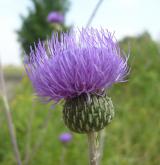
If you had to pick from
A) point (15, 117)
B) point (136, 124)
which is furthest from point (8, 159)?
point (136, 124)

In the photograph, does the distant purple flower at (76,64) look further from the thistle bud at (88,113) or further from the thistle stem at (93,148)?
the thistle stem at (93,148)

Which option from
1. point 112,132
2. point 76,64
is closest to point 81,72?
point 76,64

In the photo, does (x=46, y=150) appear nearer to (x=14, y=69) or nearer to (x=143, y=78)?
(x=143, y=78)

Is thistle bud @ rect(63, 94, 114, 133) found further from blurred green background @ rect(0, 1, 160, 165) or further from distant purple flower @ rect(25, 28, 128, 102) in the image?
blurred green background @ rect(0, 1, 160, 165)

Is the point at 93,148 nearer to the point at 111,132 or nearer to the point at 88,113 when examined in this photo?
the point at 88,113

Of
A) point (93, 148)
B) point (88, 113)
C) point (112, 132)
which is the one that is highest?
point (112, 132)

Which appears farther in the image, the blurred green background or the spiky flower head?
the blurred green background

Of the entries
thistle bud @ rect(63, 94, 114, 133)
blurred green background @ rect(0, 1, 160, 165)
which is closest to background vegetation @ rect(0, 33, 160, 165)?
blurred green background @ rect(0, 1, 160, 165)

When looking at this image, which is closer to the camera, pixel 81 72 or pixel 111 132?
pixel 81 72
